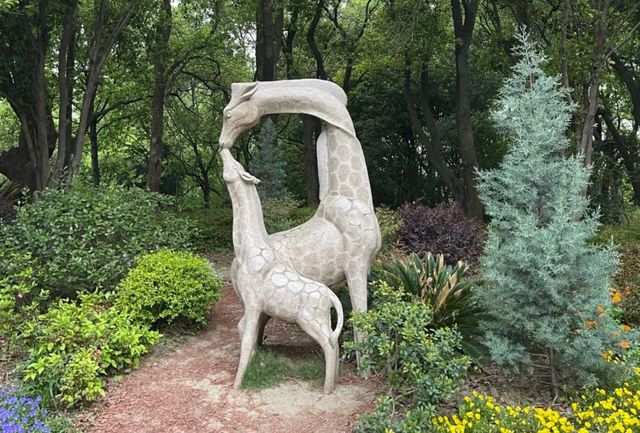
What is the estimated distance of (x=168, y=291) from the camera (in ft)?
18.1

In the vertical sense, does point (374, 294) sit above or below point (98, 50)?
below

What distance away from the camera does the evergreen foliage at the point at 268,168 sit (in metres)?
11.4

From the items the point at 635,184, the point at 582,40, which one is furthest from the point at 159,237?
the point at 635,184

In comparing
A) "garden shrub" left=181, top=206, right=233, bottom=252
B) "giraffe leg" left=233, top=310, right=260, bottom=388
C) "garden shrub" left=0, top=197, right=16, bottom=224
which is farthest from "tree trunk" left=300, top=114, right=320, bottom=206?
"giraffe leg" left=233, top=310, right=260, bottom=388

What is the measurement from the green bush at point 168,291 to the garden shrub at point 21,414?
4.47 feet

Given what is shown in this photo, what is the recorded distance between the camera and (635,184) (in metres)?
14.2

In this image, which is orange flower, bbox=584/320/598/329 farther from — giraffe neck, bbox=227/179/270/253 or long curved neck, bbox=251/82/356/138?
giraffe neck, bbox=227/179/270/253

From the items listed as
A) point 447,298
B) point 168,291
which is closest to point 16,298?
point 168,291

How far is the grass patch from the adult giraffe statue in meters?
0.74

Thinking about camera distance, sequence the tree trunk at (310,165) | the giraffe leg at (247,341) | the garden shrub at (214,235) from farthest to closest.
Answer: the tree trunk at (310,165), the garden shrub at (214,235), the giraffe leg at (247,341)

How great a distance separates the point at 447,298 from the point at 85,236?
4600 millimetres

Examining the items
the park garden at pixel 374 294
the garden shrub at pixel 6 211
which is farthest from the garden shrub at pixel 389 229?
the garden shrub at pixel 6 211

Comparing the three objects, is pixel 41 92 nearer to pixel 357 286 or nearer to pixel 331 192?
pixel 331 192

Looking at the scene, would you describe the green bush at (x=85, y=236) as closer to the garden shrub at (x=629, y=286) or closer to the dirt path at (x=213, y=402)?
the dirt path at (x=213, y=402)
